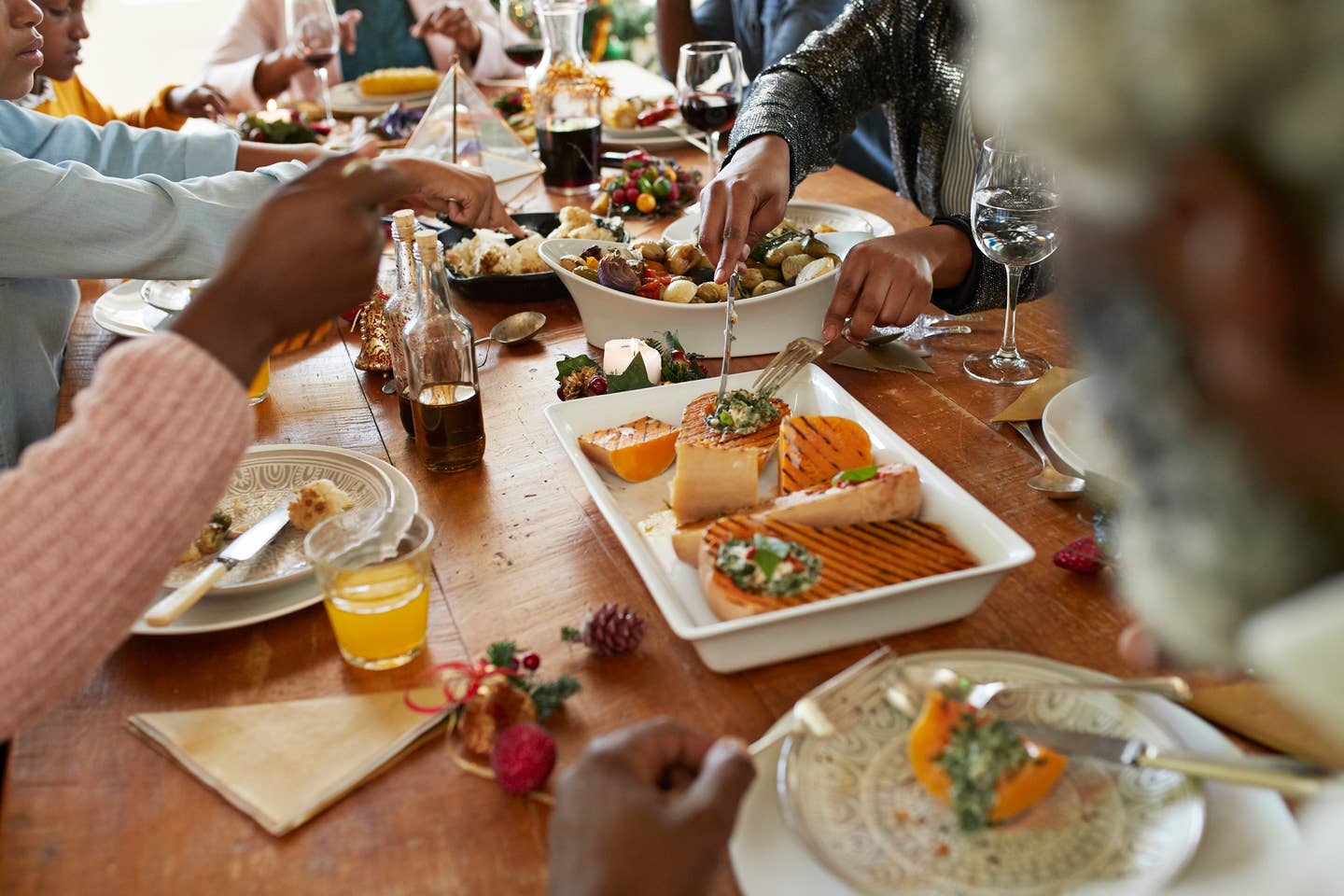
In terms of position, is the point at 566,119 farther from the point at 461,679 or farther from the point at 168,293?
the point at 461,679

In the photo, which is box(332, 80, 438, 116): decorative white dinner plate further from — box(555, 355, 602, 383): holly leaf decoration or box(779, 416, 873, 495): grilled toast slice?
box(779, 416, 873, 495): grilled toast slice

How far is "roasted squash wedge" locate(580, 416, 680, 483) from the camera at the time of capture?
130cm

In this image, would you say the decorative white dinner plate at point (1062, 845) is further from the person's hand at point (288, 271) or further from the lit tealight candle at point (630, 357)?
the lit tealight candle at point (630, 357)

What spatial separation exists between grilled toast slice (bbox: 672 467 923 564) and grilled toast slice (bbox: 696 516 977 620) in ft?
0.04

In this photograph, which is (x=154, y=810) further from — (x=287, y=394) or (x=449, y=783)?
(x=287, y=394)

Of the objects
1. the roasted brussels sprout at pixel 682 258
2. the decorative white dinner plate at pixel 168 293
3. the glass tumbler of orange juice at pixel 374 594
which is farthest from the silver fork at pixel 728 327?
the decorative white dinner plate at pixel 168 293

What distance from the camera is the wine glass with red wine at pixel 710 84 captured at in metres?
2.32

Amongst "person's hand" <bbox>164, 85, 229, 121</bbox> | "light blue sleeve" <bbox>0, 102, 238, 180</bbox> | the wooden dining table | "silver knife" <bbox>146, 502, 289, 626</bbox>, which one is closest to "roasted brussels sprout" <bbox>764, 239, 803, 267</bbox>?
the wooden dining table

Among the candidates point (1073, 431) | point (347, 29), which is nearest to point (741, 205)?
point (1073, 431)

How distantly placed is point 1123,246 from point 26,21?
1995 mm

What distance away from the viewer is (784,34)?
3.76 m

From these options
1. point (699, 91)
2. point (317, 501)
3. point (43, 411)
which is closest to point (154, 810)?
point (317, 501)

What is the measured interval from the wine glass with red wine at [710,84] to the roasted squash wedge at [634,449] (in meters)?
1.12

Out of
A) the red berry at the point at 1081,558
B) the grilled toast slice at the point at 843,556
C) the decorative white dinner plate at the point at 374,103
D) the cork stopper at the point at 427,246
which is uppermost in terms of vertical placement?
the cork stopper at the point at 427,246
